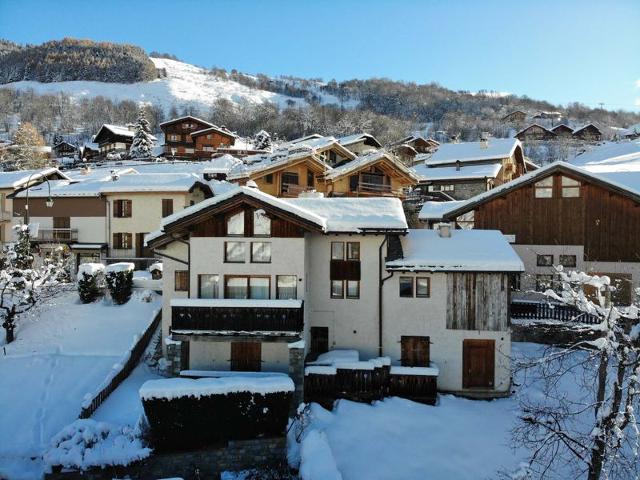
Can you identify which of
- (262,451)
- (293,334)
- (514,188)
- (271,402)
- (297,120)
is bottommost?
(262,451)

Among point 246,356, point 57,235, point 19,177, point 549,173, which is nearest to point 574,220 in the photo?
point 549,173

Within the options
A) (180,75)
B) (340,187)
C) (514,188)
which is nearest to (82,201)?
(340,187)

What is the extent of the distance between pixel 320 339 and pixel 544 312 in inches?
441

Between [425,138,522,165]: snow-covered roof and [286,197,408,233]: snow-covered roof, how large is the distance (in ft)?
104

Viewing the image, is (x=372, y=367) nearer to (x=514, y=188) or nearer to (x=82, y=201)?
(x=514, y=188)

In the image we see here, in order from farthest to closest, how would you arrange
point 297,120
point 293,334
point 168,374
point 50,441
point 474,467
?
point 297,120
point 168,374
point 293,334
point 50,441
point 474,467

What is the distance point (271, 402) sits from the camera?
16.0 metres

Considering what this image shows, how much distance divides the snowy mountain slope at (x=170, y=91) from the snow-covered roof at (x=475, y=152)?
10939 centimetres

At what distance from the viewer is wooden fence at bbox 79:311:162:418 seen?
1684 cm

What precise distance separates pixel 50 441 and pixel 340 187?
2595cm

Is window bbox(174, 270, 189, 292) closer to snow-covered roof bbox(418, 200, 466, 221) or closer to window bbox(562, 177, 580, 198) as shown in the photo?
snow-covered roof bbox(418, 200, 466, 221)

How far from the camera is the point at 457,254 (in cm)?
1931

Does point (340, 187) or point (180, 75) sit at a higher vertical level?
point (180, 75)

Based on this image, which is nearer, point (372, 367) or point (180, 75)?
point (372, 367)
